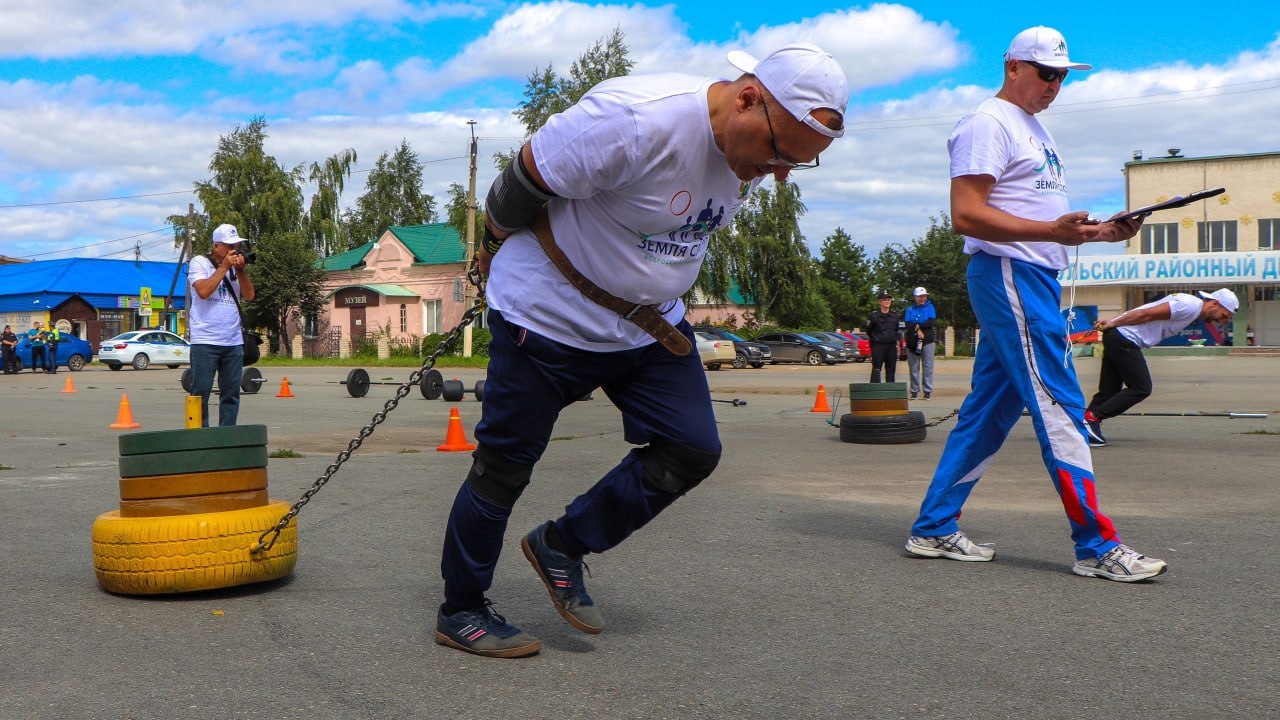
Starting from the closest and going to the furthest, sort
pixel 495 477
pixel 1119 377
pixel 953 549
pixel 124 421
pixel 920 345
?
pixel 495 477 → pixel 953 549 → pixel 1119 377 → pixel 124 421 → pixel 920 345

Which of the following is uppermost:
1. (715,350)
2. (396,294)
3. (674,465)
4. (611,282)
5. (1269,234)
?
(1269,234)

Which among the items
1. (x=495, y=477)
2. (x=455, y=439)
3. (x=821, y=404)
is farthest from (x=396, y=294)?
(x=495, y=477)

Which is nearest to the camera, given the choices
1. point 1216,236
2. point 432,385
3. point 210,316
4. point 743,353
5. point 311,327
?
point 210,316

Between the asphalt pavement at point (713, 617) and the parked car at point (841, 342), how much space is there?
37.3 metres

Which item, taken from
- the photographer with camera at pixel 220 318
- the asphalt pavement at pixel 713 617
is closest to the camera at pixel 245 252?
the photographer with camera at pixel 220 318

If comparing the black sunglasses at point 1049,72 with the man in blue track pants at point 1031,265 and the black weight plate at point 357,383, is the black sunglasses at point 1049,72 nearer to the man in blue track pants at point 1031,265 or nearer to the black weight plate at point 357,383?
the man in blue track pants at point 1031,265

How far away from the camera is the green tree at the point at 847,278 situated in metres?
80.6

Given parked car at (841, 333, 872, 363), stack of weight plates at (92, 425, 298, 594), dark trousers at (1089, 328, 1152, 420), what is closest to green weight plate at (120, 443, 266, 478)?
stack of weight plates at (92, 425, 298, 594)

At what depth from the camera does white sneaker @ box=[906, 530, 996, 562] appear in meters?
4.82

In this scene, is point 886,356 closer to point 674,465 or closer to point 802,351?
point 674,465

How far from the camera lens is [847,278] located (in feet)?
278

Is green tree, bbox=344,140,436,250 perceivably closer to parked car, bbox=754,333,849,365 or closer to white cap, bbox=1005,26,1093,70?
parked car, bbox=754,333,849,365

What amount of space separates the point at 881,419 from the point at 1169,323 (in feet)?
8.49

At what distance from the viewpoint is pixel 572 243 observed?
10.8 ft
